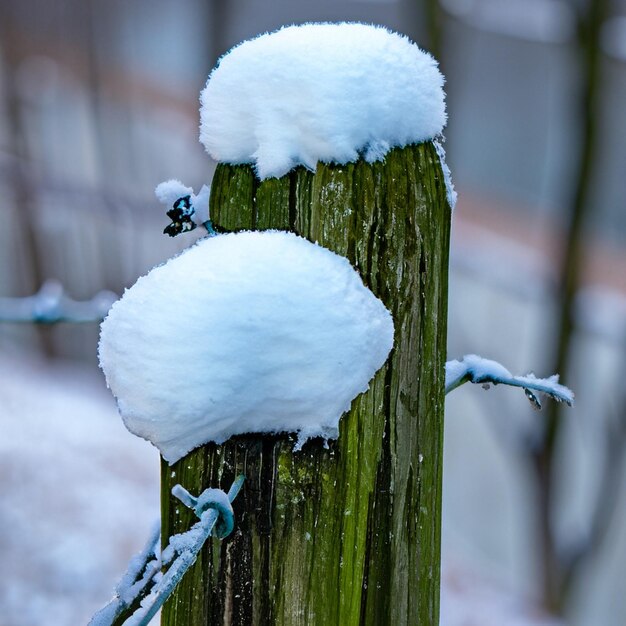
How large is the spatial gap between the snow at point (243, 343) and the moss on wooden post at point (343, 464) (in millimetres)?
33

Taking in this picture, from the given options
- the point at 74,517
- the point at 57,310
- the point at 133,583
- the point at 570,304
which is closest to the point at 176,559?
the point at 133,583

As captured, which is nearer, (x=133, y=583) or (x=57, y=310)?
(x=133, y=583)

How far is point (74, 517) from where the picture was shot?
17.7 ft

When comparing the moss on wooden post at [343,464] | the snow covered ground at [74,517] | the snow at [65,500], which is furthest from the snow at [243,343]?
the snow covered ground at [74,517]

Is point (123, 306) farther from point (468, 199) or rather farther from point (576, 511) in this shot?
point (468, 199)

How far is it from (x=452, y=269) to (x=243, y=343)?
813 cm

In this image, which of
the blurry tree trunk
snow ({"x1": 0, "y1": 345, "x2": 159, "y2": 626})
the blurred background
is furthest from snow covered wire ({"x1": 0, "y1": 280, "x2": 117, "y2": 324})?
the blurry tree trunk

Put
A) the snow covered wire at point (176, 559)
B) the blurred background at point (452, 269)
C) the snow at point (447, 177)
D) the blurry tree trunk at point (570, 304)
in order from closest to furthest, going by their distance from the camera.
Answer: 1. the snow covered wire at point (176, 559)
2. the snow at point (447, 177)
3. the blurry tree trunk at point (570, 304)
4. the blurred background at point (452, 269)

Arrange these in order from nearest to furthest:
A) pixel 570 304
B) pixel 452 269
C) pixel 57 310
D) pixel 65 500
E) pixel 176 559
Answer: pixel 176 559 → pixel 57 310 → pixel 570 304 → pixel 65 500 → pixel 452 269

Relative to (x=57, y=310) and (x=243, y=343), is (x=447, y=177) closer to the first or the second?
(x=243, y=343)

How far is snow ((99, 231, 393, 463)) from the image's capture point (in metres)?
0.87

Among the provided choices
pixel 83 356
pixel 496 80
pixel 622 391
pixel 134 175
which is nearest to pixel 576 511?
pixel 622 391

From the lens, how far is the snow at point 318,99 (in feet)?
3.01

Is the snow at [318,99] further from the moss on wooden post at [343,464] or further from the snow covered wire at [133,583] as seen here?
the snow covered wire at [133,583]
